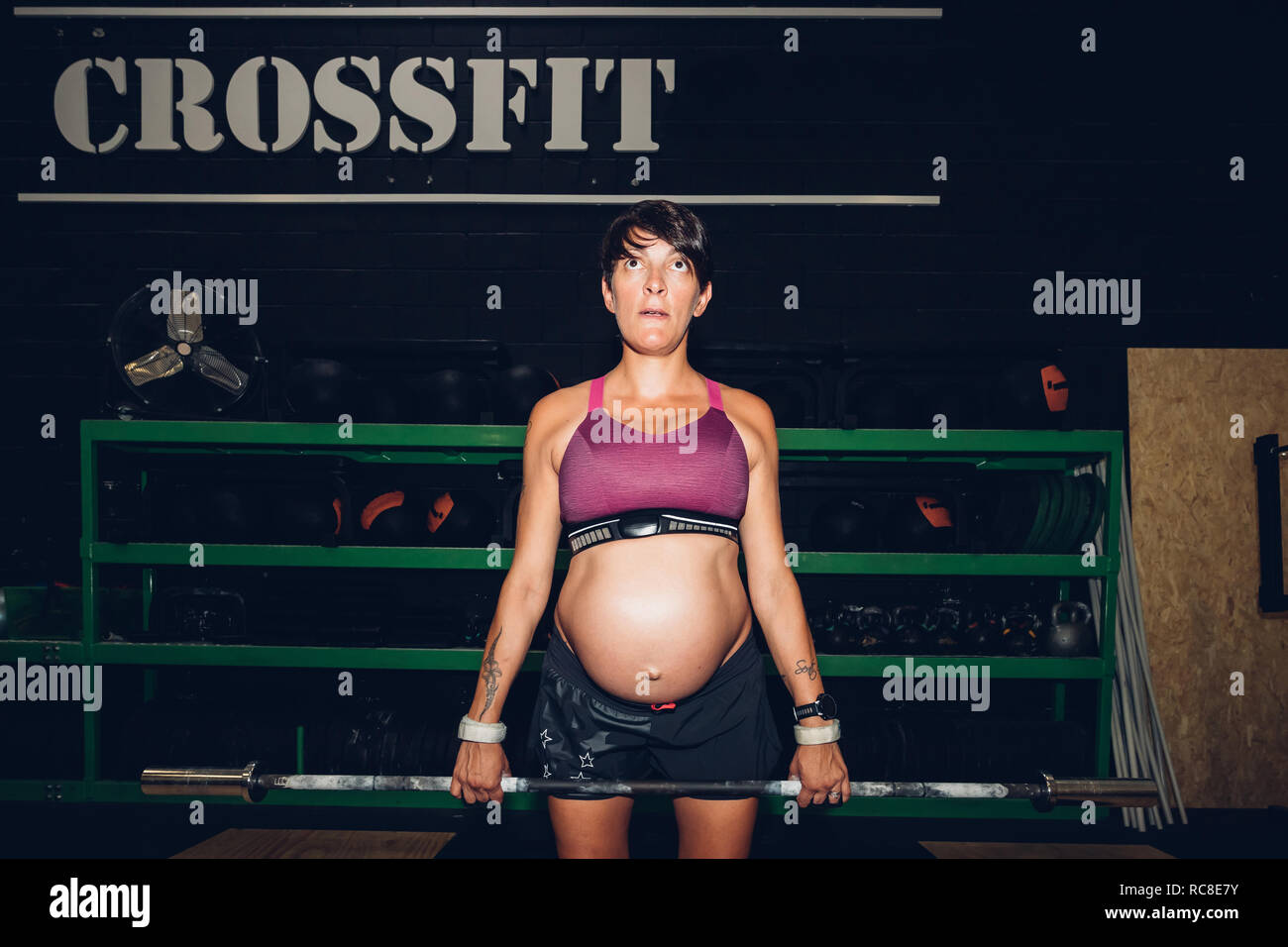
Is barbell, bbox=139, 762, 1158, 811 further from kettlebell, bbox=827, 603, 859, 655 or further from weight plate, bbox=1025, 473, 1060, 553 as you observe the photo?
weight plate, bbox=1025, 473, 1060, 553

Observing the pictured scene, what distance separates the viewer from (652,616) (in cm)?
202

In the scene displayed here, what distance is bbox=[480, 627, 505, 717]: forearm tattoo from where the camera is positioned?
198cm

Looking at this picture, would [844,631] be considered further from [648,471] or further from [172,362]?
[172,362]

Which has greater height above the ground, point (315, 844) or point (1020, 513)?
point (1020, 513)

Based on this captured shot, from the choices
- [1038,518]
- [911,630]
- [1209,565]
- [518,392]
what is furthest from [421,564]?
[1209,565]

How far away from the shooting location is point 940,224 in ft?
13.1

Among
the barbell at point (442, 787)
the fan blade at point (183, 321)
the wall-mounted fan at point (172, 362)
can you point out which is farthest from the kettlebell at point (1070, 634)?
the fan blade at point (183, 321)

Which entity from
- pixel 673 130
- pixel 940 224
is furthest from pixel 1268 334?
pixel 673 130

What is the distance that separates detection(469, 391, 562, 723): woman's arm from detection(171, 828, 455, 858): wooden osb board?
5.19 feet

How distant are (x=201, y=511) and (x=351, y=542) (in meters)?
0.64

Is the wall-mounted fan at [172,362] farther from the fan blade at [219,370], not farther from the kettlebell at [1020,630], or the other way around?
the kettlebell at [1020,630]

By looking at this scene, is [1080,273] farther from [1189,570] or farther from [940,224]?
[1189,570]

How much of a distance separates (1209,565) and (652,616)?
3.06 m

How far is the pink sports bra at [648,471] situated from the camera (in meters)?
2.04
